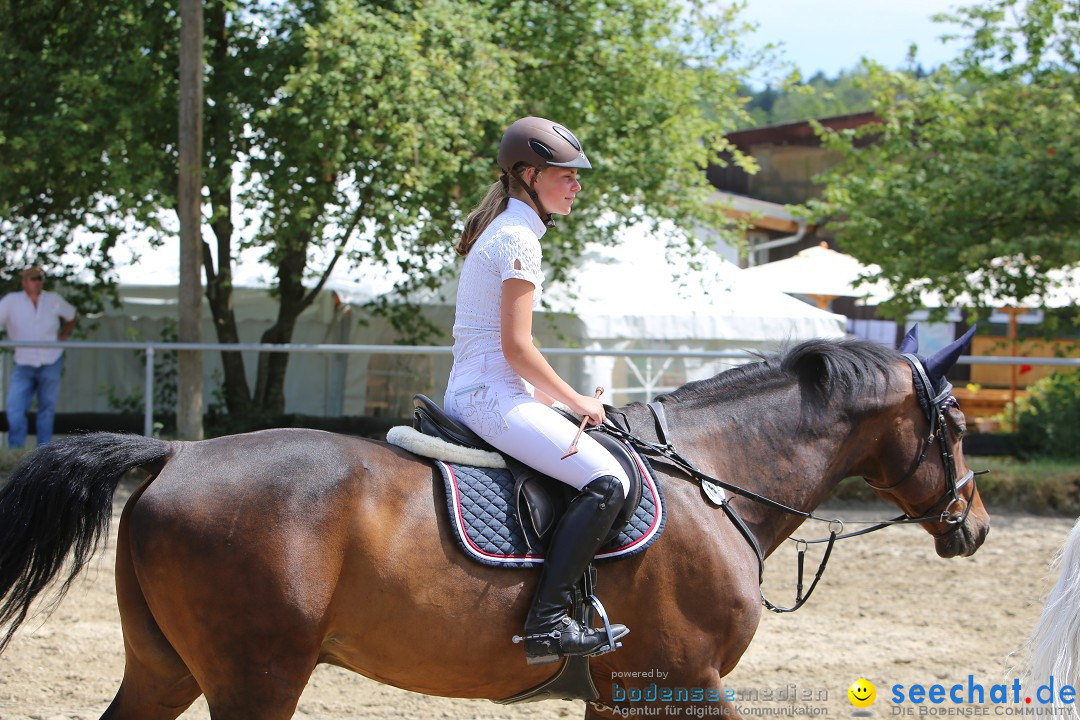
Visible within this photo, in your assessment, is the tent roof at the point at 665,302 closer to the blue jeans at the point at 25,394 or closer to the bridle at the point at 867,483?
the blue jeans at the point at 25,394

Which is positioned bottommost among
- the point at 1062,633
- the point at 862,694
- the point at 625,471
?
the point at 862,694

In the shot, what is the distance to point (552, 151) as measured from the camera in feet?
10.8

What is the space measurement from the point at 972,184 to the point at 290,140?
7.47 metres

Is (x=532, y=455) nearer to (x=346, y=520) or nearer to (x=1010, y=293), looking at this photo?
(x=346, y=520)

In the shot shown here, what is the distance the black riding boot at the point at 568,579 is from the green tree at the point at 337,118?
667cm

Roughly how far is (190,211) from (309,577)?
792cm

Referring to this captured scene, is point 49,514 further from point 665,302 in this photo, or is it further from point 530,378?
point 665,302

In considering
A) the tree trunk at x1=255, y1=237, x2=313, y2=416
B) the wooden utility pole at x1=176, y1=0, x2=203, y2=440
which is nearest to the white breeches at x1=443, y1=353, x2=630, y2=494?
the wooden utility pole at x1=176, y1=0, x2=203, y2=440

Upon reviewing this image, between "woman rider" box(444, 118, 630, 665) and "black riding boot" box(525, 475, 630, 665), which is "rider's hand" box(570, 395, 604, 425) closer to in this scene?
"woman rider" box(444, 118, 630, 665)

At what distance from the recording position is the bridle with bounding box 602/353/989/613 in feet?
11.6

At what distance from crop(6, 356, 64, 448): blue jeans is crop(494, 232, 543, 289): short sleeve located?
28.0 ft

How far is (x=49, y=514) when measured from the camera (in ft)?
10.1

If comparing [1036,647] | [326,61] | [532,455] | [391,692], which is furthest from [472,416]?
[326,61]

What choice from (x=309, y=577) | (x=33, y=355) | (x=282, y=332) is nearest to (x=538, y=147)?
(x=309, y=577)
